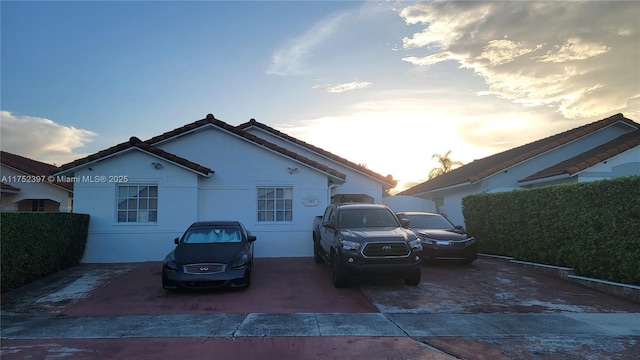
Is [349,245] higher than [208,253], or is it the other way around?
[349,245]

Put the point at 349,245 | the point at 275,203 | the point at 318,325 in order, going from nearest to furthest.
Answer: the point at 318,325 → the point at 349,245 → the point at 275,203

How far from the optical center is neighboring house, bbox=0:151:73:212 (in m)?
19.5

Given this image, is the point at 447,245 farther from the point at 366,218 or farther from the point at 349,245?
the point at 349,245

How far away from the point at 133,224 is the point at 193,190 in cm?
211

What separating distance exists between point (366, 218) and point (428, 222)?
156 inches

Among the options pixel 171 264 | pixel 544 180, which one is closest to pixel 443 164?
pixel 544 180

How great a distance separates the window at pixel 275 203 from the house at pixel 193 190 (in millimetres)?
35

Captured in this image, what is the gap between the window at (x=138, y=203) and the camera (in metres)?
12.5

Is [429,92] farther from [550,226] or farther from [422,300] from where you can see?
[422,300]

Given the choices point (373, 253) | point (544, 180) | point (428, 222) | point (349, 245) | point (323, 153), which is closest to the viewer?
point (373, 253)

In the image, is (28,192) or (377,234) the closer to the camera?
(377,234)

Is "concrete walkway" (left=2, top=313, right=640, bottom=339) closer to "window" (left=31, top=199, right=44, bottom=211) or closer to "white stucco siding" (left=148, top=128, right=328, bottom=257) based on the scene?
"white stucco siding" (left=148, top=128, right=328, bottom=257)

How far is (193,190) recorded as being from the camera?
41.9ft

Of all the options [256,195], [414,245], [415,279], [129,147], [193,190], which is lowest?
[415,279]
